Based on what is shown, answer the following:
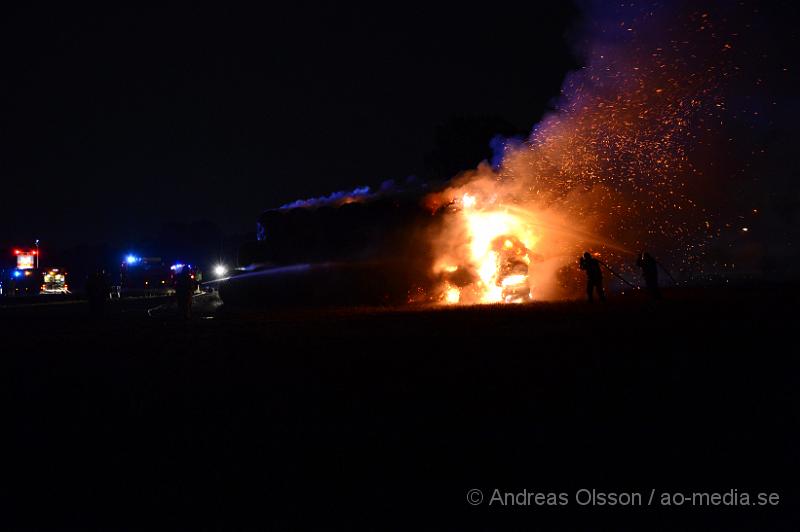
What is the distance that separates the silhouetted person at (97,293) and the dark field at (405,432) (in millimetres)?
12819

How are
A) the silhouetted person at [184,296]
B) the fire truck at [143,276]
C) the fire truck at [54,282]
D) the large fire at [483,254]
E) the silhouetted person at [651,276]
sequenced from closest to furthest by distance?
the silhouetted person at [651,276] → the silhouetted person at [184,296] → the large fire at [483,254] → the fire truck at [143,276] → the fire truck at [54,282]

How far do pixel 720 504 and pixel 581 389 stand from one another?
3.08m

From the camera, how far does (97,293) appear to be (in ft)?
81.3

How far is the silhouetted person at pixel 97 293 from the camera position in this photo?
24719 mm

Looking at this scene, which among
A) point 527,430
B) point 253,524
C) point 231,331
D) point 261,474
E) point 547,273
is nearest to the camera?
point 253,524

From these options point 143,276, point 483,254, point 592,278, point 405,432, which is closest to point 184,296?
point 483,254

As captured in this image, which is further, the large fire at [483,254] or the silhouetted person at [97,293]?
the silhouetted person at [97,293]

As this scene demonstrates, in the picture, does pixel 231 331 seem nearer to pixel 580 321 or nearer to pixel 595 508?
pixel 580 321

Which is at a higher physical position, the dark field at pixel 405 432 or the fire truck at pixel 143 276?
the fire truck at pixel 143 276

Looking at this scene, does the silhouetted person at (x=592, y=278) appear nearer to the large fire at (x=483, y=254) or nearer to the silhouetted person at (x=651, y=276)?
the silhouetted person at (x=651, y=276)

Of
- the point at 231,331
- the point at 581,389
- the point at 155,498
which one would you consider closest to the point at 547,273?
the point at 231,331

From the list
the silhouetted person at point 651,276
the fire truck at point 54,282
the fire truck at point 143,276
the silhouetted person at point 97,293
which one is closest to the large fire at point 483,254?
the silhouetted person at point 651,276

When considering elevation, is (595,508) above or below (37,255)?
below

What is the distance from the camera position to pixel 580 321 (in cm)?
1509
